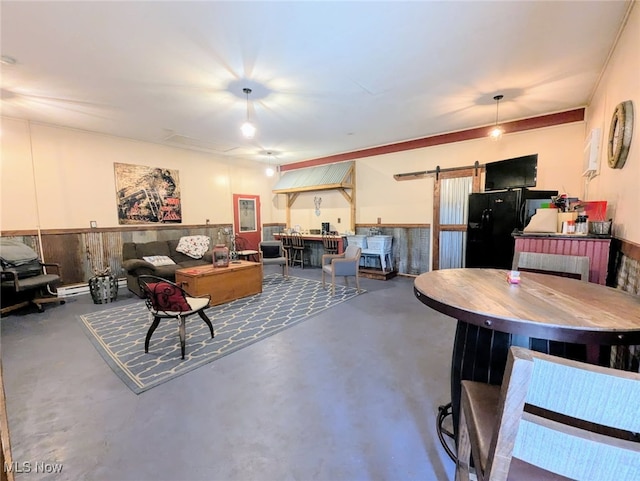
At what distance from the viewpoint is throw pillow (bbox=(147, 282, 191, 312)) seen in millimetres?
2545

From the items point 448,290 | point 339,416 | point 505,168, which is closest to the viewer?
point 448,290

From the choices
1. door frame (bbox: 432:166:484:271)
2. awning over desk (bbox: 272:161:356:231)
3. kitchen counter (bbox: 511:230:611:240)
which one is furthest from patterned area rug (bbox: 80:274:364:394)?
awning over desk (bbox: 272:161:356:231)

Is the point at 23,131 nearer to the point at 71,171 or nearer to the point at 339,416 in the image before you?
the point at 71,171

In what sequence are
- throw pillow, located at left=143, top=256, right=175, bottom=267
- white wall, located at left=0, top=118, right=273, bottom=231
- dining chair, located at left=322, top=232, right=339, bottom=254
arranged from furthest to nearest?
dining chair, located at left=322, top=232, right=339, bottom=254, throw pillow, located at left=143, top=256, right=175, bottom=267, white wall, located at left=0, top=118, right=273, bottom=231

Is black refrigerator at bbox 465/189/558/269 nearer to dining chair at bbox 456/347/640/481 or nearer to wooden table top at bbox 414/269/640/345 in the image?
wooden table top at bbox 414/269/640/345

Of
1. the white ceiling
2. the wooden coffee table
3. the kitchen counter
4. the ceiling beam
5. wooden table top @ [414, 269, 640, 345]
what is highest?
the white ceiling

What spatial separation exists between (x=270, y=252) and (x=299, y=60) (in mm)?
Result: 3898

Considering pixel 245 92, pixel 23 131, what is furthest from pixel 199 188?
pixel 245 92

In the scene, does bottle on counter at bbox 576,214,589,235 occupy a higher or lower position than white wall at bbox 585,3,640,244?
lower

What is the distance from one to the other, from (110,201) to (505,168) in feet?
22.6

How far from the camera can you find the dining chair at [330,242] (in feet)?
20.5

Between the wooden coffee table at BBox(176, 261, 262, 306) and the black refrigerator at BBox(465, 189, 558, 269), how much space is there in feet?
11.8

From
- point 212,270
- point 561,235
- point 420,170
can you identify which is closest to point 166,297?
point 212,270

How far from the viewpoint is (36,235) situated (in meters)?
4.48
